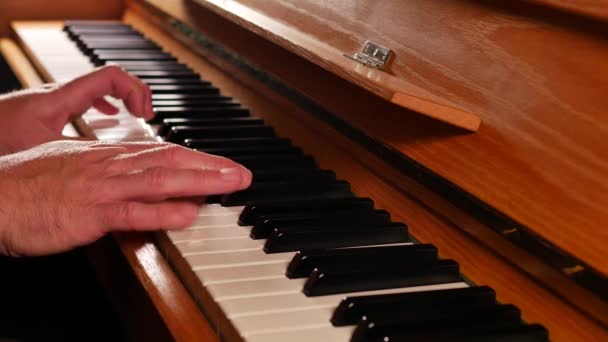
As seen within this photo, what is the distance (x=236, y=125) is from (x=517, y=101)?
794mm

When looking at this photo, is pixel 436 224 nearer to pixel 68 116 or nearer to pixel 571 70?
pixel 571 70

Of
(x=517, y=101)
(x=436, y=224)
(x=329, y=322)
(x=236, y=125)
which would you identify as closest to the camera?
(x=329, y=322)

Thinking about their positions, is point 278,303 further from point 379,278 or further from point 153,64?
point 153,64

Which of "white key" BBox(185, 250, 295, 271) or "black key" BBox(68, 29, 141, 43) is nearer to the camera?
"white key" BBox(185, 250, 295, 271)

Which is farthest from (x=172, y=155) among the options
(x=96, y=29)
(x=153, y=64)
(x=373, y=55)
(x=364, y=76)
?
(x=96, y=29)

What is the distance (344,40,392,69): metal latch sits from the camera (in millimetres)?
1330

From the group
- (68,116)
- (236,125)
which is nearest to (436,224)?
(236,125)

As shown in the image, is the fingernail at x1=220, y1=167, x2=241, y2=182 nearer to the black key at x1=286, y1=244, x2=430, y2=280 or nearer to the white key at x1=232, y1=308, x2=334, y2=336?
the black key at x1=286, y1=244, x2=430, y2=280

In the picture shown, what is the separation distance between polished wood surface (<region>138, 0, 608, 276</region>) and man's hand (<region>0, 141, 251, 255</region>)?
37cm

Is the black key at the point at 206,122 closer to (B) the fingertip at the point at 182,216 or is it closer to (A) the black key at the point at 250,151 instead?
(A) the black key at the point at 250,151

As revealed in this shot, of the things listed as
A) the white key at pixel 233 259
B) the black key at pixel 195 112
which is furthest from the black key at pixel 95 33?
the white key at pixel 233 259

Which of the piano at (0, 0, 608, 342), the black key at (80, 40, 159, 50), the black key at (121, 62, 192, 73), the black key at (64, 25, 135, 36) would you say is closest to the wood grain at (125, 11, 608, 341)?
the piano at (0, 0, 608, 342)

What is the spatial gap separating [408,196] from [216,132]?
54 centimetres

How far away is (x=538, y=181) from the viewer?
104 cm
